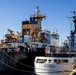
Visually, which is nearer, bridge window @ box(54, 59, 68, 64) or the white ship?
bridge window @ box(54, 59, 68, 64)

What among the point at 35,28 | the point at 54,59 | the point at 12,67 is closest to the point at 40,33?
the point at 35,28

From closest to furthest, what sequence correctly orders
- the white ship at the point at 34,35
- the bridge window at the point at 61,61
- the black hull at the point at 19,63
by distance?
1. the bridge window at the point at 61,61
2. the black hull at the point at 19,63
3. the white ship at the point at 34,35

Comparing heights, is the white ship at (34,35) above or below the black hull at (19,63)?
above

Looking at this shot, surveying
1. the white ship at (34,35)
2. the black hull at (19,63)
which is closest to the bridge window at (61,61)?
the black hull at (19,63)

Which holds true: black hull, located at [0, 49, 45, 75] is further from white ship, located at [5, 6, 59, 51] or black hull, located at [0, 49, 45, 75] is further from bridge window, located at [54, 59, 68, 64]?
bridge window, located at [54, 59, 68, 64]

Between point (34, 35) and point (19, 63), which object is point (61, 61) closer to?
point (19, 63)

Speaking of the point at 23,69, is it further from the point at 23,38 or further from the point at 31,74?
the point at 23,38

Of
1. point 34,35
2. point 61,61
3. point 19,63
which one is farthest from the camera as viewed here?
point 34,35

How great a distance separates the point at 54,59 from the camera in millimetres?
38250

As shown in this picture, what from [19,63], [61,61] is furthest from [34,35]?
[61,61]

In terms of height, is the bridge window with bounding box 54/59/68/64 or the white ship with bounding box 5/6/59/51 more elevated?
the white ship with bounding box 5/6/59/51

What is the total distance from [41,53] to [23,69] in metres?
5.52

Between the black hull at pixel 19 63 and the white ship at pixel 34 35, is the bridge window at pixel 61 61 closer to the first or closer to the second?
the black hull at pixel 19 63

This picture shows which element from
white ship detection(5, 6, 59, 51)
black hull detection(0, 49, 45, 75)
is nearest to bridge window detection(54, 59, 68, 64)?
black hull detection(0, 49, 45, 75)
